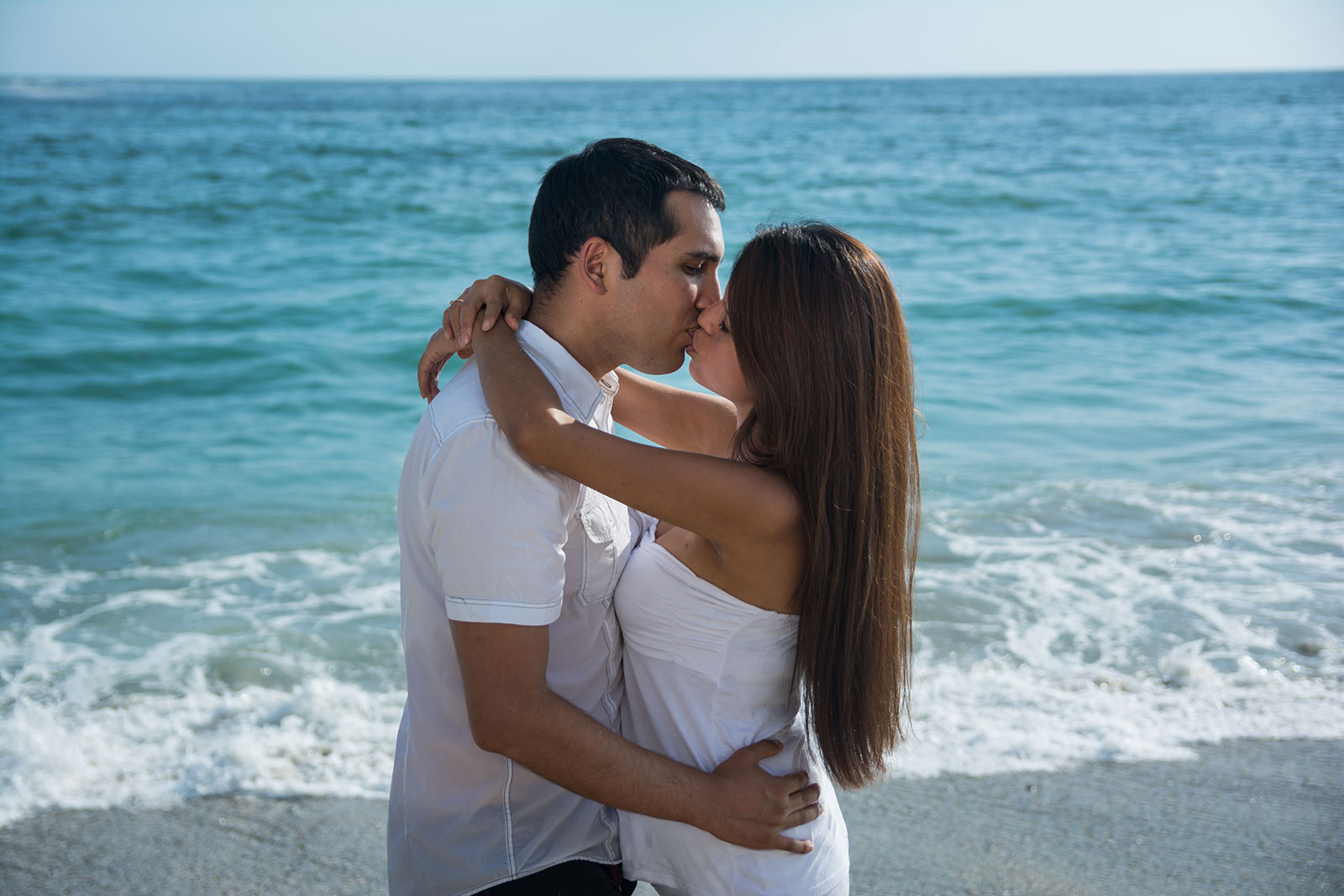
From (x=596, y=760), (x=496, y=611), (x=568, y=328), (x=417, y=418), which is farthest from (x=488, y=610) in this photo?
(x=417, y=418)

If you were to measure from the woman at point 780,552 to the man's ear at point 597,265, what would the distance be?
0.74ft

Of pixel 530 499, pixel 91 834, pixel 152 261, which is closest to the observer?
pixel 530 499

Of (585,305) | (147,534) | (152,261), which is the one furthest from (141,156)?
(585,305)

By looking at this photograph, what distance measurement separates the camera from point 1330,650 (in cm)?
486

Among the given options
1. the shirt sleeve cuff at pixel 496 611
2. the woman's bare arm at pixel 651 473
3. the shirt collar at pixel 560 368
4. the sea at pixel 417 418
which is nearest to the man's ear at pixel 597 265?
the shirt collar at pixel 560 368

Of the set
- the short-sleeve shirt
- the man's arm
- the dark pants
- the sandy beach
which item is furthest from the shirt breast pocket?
the sandy beach

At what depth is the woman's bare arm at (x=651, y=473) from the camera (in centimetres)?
200

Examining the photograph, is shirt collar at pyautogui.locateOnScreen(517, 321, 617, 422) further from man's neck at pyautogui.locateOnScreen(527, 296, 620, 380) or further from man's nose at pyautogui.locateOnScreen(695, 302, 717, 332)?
man's nose at pyautogui.locateOnScreen(695, 302, 717, 332)

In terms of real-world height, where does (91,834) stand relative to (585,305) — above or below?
below

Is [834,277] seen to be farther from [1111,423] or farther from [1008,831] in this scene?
[1111,423]

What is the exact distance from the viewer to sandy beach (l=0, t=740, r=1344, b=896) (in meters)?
3.24

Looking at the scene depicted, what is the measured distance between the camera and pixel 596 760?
6.61 feet

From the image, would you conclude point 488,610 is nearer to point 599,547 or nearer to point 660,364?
A: point 599,547

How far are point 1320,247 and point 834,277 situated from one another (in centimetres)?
1793
